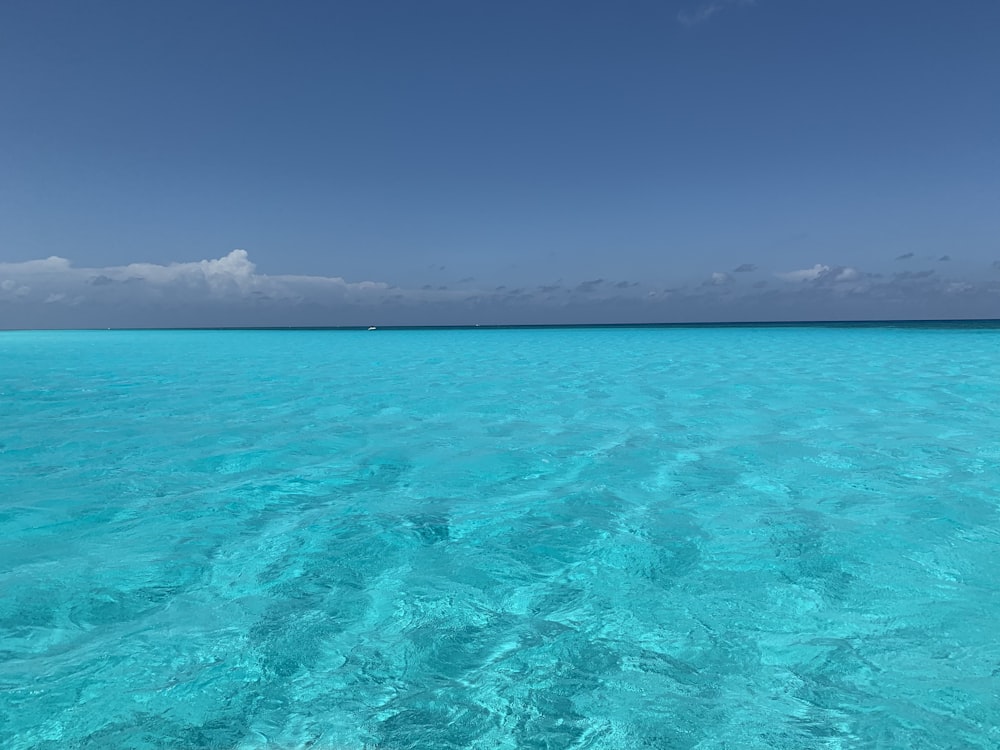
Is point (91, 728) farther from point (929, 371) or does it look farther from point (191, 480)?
point (929, 371)

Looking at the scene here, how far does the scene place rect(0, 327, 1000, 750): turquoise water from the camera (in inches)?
95.1

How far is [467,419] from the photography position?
944cm

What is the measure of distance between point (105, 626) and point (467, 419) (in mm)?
6494

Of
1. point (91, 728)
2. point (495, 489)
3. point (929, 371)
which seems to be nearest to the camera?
point (91, 728)

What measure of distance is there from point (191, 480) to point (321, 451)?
1.59 meters

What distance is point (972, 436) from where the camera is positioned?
7438mm

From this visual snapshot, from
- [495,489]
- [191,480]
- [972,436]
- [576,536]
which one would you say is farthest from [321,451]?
[972,436]

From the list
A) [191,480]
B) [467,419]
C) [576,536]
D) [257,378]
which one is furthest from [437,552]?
[257,378]

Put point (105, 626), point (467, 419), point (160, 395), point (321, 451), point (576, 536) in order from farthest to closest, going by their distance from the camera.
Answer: point (160, 395) < point (467, 419) < point (321, 451) < point (576, 536) < point (105, 626)

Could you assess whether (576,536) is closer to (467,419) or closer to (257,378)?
(467,419)

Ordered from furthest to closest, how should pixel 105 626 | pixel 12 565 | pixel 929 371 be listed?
pixel 929 371, pixel 12 565, pixel 105 626

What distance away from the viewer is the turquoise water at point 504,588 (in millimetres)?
2416

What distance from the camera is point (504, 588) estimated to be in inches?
141

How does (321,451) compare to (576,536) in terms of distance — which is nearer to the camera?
(576,536)
